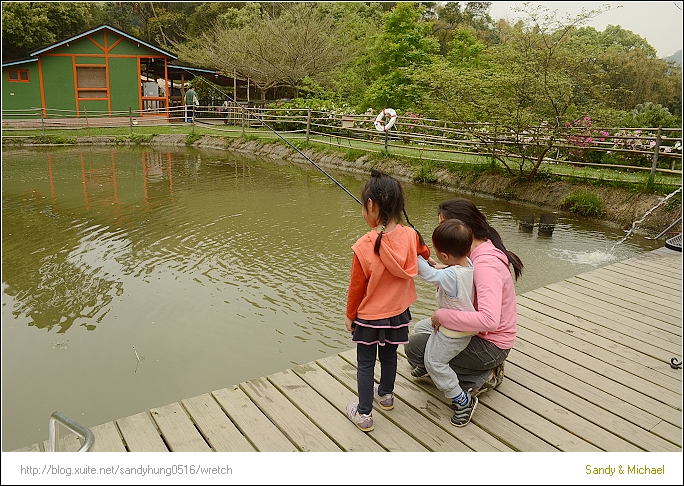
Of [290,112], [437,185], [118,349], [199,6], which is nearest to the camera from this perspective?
[118,349]

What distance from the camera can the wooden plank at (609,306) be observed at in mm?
3160

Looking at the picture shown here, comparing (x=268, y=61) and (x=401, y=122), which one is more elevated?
(x=268, y=61)

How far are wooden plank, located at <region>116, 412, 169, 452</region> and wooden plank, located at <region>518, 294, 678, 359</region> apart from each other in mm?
2238

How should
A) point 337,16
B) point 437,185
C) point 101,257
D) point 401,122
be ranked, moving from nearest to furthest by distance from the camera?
point 101,257 → point 437,185 → point 401,122 → point 337,16

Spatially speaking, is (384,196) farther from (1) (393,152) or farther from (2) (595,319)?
(1) (393,152)

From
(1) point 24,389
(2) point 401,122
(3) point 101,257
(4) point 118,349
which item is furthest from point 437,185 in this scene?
(1) point 24,389

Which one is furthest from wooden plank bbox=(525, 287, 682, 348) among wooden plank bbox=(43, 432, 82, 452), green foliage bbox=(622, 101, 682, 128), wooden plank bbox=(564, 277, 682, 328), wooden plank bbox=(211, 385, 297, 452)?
green foliage bbox=(622, 101, 682, 128)

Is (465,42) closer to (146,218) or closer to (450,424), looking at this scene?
(146,218)

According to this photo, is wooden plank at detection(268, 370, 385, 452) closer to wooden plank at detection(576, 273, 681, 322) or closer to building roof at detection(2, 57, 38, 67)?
wooden plank at detection(576, 273, 681, 322)

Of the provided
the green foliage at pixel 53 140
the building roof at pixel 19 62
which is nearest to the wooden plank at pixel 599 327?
the green foliage at pixel 53 140

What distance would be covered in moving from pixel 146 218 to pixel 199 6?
19124 millimetres

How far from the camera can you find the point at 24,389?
322 cm

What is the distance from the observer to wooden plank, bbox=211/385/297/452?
6.82 feet

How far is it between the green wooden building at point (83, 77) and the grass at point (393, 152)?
73.8 inches
